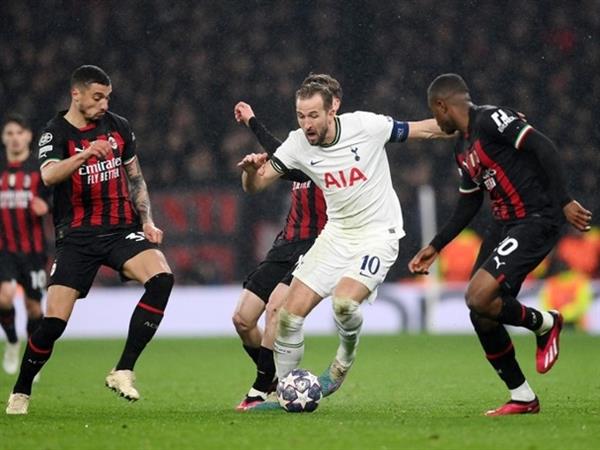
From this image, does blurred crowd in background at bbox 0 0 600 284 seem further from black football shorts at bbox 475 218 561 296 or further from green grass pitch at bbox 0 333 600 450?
black football shorts at bbox 475 218 561 296

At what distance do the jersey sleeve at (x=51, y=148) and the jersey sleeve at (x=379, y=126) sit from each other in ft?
6.03

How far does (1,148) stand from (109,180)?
8.69m

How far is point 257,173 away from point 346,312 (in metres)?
1.01

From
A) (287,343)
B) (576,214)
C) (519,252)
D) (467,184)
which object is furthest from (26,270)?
(576,214)

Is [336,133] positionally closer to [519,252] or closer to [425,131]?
[425,131]

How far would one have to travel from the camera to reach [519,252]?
7.11 meters

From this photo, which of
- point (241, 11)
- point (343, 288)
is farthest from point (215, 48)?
point (343, 288)

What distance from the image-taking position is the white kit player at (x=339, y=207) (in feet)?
24.6

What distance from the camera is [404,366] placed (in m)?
11.4

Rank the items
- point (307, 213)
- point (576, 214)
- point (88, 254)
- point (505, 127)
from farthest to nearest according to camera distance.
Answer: point (307, 213) < point (88, 254) < point (505, 127) < point (576, 214)

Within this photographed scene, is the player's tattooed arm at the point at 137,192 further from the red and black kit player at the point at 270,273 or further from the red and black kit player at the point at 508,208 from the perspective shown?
the red and black kit player at the point at 508,208

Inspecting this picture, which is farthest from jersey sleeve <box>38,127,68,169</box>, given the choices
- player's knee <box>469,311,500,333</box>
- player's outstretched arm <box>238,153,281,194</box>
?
player's knee <box>469,311,500,333</box>

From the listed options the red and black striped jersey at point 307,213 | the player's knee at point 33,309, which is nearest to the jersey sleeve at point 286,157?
the red and black striped jersey at point 307,213

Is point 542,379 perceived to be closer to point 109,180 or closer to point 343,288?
point 343,288
